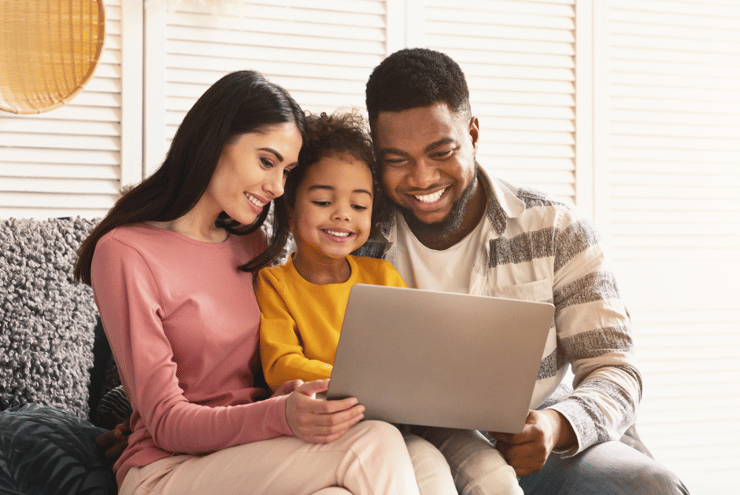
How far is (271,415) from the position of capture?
3.29ft

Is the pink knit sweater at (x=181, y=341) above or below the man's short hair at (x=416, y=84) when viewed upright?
below

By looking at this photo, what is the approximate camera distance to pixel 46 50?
6.21ft

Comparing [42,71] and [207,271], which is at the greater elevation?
[42,71]

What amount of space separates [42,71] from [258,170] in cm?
108

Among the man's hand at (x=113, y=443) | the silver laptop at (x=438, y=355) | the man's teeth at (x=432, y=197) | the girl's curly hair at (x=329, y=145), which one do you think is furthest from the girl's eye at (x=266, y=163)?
the man's hand at (x=113, y=443)

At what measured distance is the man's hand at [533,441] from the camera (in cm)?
109

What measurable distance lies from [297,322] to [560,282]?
585mm

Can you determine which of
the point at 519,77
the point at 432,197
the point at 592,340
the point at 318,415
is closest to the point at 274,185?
the point at 432,197

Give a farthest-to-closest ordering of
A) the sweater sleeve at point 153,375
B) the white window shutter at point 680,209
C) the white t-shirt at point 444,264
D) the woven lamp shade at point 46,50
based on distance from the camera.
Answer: the white window shutter at point 680,209
the woven lamp shade at point 46,50
the white t-shirt at point 444,264
the sweater sleeve at point 153,375

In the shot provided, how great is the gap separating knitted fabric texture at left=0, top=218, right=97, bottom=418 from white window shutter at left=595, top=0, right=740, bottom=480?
70.7 inches

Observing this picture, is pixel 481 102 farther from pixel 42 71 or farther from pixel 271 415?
pixel 271 415

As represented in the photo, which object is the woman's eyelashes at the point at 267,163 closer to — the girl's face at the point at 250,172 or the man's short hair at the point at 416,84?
the girl's face at the point at 250,172

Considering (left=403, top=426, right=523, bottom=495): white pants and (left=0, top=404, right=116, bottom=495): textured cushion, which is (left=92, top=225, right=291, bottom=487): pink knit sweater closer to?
(left=0, top=404, right=116, bottom=495): textured cushion

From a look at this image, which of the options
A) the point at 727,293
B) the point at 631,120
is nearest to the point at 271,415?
the point at 631,120
